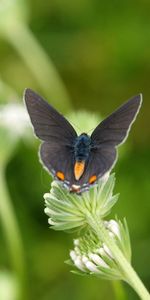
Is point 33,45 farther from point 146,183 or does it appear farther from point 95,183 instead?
point 95,183

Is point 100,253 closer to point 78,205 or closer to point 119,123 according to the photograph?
point 78,205

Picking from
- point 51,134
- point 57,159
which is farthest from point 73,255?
point 51,134

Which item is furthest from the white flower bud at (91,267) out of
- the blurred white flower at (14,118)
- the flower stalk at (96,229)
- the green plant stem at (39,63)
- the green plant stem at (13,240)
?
the green plant stem at (39,63)

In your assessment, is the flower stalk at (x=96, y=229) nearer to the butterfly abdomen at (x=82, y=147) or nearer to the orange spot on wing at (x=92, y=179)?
the orange spot on wing at (x=92, y=179)

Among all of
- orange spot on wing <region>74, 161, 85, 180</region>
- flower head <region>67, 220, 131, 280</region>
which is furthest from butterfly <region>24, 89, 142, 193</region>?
flower head <region>67, 220, 131, 280</region>

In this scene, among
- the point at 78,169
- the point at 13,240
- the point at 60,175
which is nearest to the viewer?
the point at 60,175
